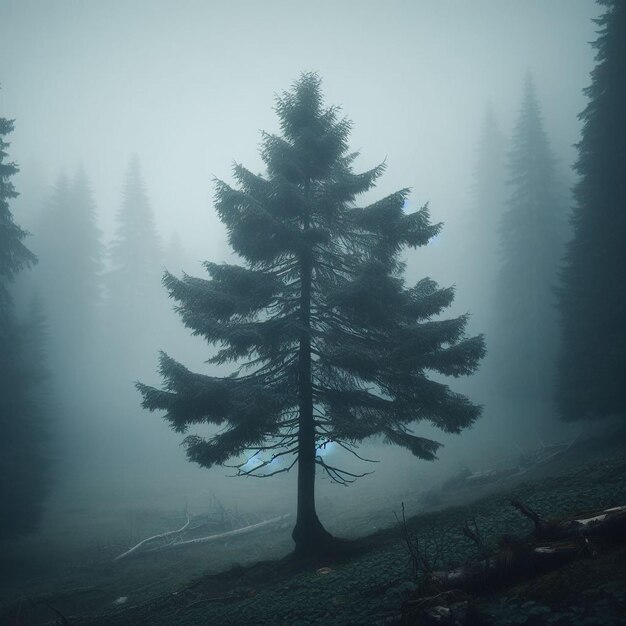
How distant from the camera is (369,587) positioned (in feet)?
19.9

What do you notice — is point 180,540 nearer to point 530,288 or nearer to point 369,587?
point 369,587

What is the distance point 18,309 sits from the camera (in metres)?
33.9

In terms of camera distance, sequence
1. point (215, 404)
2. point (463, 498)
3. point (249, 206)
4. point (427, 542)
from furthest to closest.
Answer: point (463, 498), point (249, 206), point (215, 404), point (427, 542)

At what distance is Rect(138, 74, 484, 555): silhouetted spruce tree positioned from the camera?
8.33 m

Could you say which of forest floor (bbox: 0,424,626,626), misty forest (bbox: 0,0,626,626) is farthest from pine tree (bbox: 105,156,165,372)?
forest floor (bbox: 0,424,626,626)

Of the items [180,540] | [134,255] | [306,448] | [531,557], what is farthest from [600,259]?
[134,255]

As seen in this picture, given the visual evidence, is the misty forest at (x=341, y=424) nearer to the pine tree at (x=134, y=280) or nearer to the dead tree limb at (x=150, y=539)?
the dead tree limb at (x=150, y=539)

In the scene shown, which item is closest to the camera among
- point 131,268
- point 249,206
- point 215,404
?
point 215,404

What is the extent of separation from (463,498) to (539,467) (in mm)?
4071

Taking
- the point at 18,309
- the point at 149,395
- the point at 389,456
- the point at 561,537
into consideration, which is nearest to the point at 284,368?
the point at 149,395

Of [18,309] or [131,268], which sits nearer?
[18,309]

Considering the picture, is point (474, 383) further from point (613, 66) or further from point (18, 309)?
point (18, 309)

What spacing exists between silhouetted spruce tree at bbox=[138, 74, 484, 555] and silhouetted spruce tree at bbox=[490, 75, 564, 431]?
19469 mm

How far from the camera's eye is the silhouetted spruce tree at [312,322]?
8.33 m
